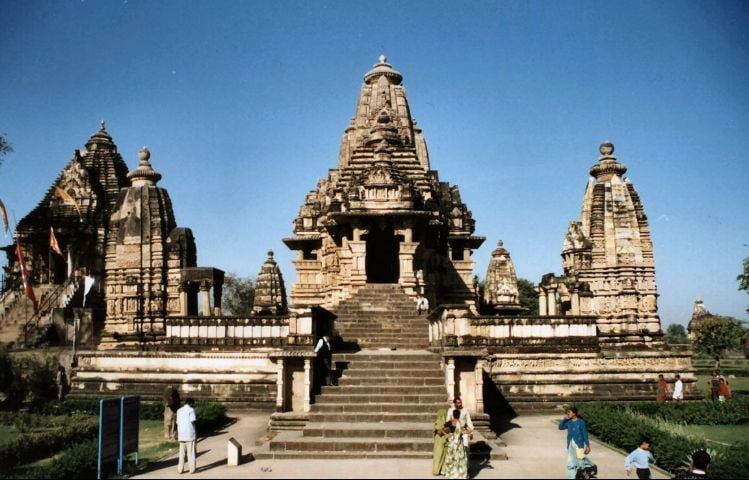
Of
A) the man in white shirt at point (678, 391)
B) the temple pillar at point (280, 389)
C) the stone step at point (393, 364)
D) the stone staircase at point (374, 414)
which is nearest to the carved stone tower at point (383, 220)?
the stone staircase at point (374, 414)

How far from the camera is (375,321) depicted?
2112cm

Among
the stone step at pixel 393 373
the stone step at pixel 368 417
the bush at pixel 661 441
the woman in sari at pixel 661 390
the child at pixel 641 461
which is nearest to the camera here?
the child at pixel 641 461

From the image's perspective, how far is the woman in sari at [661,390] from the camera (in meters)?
18.8

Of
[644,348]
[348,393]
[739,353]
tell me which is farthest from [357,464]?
[739,353]

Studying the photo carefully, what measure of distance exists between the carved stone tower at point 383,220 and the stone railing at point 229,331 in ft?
19.6

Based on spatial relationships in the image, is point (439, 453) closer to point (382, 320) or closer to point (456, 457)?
point (456, 457)

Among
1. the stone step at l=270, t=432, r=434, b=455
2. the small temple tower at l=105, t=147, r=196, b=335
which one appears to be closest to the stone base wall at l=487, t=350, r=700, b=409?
the stone step at l=270, t=432, r=434, b=455

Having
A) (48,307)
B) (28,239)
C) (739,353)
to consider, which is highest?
(28,239)

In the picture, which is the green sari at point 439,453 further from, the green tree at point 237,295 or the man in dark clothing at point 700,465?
the green tree at point 237,295

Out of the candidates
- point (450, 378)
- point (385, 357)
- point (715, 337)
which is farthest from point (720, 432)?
point (715, 337)

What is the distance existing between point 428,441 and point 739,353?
7471 cm

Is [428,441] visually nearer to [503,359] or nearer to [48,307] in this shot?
[503,359]

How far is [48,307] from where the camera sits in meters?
36.6

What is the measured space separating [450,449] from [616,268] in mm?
14705
